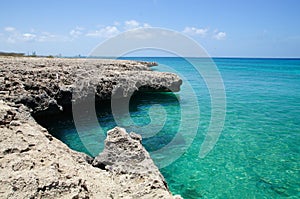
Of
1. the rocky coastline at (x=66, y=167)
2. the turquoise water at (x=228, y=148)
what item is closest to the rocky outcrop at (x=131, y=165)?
the rocky coastline at (x=66, y=167)

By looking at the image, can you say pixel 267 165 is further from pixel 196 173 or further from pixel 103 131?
pixel 103 131

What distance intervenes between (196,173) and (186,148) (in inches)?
64.2

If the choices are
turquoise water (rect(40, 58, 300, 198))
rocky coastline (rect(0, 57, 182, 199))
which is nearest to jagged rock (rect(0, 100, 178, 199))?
rocky coastline (rect(0, 57, 182, 199))

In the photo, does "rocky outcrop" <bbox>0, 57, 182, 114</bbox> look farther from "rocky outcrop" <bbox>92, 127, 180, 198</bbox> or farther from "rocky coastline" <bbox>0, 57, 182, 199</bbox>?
"rocky outcrop" <bbox>92, 127, 180, 198</bbox>

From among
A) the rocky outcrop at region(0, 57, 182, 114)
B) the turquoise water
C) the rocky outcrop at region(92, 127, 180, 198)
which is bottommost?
the turquoise water

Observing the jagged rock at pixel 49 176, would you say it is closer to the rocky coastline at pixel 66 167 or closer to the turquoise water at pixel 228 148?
the rocky coastline at pixel 66 167

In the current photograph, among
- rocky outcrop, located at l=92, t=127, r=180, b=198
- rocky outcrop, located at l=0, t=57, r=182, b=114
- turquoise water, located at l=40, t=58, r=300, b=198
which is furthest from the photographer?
rocky outcrop, located at l=0, t=57, r=182, b=114

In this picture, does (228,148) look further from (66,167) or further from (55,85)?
(55,85)

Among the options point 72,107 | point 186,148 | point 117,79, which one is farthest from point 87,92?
point 186,148

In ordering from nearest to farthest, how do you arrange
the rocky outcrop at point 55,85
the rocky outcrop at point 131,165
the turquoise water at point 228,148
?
the rocky outcrop at point 131,165 → the turquoise water at point 228,148 → the rocky outcrop at point 55,85

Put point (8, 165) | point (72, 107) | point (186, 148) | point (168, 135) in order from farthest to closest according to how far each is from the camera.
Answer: point (72, 107) → point (168, 135) → point (186, 148) → point (8, 165)

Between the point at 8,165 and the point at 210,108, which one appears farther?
the point at 210,108

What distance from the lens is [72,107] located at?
10.8m

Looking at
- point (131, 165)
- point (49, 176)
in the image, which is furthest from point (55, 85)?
point (49, 176)
